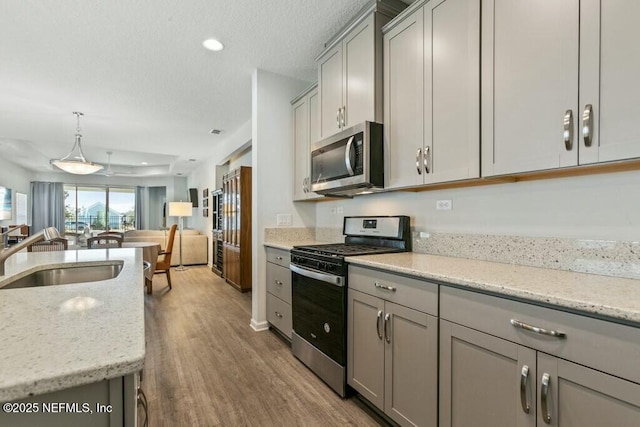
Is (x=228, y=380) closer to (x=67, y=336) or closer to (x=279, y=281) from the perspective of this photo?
(x=279, y=281)

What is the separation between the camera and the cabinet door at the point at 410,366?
1407 millimetres

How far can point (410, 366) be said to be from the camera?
59.5 inches

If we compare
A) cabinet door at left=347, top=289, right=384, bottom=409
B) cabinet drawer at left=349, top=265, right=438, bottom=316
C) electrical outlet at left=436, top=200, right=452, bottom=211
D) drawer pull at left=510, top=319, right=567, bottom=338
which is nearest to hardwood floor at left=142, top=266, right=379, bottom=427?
cabinet door at left=347, top=289, right=384, bottom=409

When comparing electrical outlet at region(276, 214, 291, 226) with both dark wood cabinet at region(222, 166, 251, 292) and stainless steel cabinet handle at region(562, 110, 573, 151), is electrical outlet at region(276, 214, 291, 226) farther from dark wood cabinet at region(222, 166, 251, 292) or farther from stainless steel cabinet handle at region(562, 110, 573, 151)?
stainless steel cabinet handle at region(562, 110, 573, 151)

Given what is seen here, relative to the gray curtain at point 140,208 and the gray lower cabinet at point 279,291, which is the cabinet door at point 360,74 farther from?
the gray curtain at point 140,208

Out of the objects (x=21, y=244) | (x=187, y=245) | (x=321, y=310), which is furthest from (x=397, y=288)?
(x=187, y=245)

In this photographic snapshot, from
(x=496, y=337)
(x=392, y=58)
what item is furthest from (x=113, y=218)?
(x=496, y=337)

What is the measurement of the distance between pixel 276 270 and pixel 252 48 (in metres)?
2.01

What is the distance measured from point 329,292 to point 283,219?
133 centimetres

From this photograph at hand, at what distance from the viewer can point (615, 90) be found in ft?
3.76

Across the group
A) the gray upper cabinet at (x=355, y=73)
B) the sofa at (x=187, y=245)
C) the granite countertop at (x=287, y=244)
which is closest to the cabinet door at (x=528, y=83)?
the gray upper cabinet at (x=355, y=73)

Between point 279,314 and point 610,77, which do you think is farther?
point 279,314

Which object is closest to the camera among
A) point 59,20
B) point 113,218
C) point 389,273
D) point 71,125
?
point 389,273

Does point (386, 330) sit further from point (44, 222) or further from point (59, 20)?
point (44, 222)
